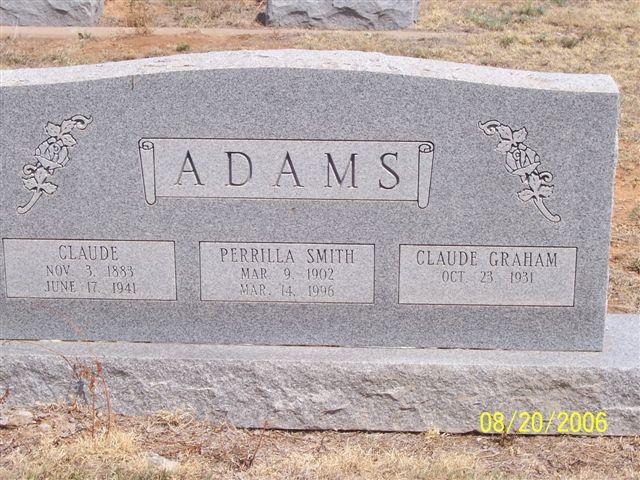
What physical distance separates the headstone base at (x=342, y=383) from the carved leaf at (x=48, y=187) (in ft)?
2.28

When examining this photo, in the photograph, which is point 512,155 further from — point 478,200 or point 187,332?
point 187,332

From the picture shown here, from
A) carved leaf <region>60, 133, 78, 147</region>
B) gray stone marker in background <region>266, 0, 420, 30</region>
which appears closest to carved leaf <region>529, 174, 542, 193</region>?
carved leaf <region>60, 133, 78, 147</region>

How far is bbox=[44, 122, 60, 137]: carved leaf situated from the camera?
380cm

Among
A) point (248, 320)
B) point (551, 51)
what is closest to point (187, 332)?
point (248, 320)

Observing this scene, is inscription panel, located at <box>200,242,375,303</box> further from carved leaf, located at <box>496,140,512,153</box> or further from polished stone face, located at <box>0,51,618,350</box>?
carved leaf, located at <box>496,140,512,153</box>

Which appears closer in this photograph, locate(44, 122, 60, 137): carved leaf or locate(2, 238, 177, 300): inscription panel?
locate(44, 122, 60, 137): carved leaf

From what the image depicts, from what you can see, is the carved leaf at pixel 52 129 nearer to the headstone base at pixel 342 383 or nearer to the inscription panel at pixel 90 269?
the inscription panel at pixel 90 269

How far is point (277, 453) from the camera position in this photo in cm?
371

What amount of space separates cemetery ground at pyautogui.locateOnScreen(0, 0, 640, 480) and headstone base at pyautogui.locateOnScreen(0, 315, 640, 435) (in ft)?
0.23

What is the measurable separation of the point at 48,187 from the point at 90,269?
399mm

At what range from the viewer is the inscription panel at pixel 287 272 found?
3.90 meters

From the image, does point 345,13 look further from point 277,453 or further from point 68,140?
point 277,453

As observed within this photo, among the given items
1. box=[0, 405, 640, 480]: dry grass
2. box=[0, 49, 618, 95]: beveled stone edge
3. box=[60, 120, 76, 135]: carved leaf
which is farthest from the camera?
box=[60, 120, 76, 135]: carved leaf
